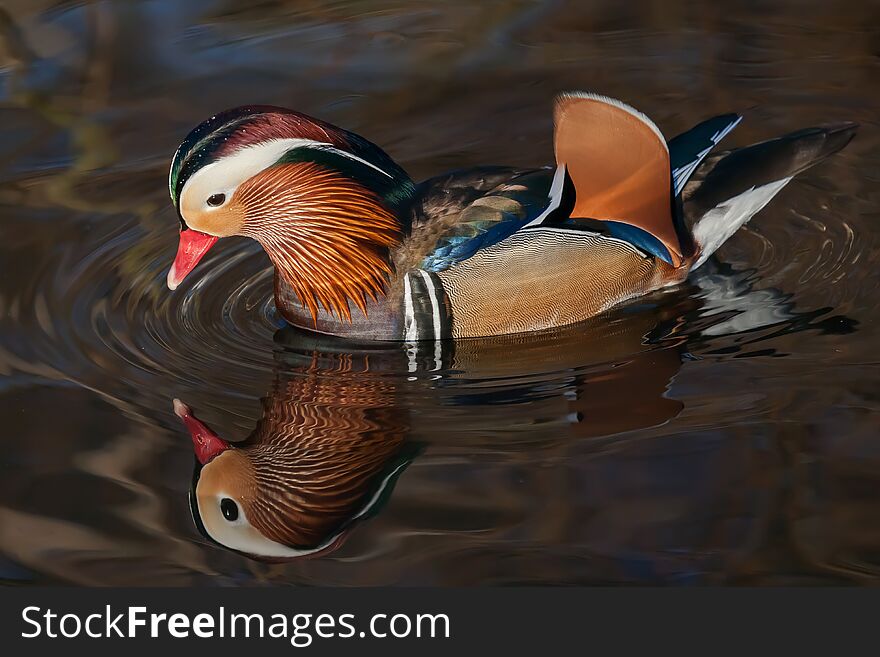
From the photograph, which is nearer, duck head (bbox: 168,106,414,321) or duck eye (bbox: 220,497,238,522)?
duck eye (bbox: 220,497,238,522)

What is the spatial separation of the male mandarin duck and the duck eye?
3.90ft

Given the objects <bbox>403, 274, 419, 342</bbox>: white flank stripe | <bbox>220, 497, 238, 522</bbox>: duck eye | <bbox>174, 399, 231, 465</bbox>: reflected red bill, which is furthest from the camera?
<bbox>403, 274, 419, 342</bbox>: white flank stripe

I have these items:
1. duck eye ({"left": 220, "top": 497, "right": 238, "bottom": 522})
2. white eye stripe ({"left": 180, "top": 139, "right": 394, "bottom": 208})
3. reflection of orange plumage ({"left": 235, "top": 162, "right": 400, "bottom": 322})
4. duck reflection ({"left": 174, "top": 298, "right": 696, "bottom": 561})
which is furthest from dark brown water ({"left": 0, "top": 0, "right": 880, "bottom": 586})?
white eye stripe ({"left": 180, "top": 139, "right": 394, "bottom": 208})

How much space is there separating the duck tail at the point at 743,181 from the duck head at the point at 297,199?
1332 mm

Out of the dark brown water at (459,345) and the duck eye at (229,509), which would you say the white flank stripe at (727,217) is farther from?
the duck eye at (229,509)

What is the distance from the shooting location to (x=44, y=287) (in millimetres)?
6168

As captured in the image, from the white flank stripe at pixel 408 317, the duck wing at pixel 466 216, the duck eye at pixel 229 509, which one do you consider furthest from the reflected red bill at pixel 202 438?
the duck wing at pixel 466 216

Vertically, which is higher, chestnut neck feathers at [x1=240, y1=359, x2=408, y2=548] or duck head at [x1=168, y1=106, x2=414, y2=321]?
duck head at [x1=168, y1=106, x2=414, y2=321]

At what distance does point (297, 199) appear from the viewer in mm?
5680

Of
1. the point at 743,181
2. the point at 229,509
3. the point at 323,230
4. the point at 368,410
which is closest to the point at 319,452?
the point at 368,410

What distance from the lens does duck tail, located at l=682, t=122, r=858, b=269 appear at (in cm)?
618

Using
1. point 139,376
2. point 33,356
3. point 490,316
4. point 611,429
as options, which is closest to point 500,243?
point 490,316

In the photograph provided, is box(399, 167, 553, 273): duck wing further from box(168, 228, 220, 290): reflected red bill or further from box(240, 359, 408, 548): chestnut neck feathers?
box(168, 228, 220, 290): reflected red bill

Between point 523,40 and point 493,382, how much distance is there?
10.7 ft
